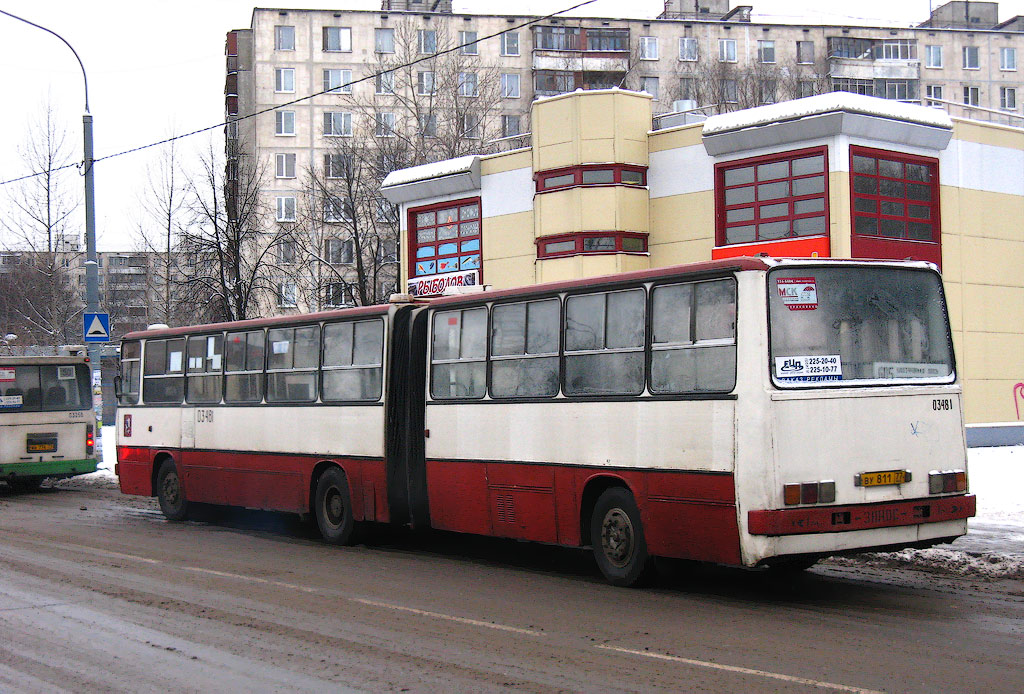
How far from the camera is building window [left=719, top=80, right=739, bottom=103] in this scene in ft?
218

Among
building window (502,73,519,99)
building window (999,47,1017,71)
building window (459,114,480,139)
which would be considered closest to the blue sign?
building window (459,114,480,139)

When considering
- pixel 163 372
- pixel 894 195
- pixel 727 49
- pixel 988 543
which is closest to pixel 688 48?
pixel 727 49

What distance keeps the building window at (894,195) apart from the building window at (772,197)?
0.81 m

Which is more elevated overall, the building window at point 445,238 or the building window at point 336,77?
the building window at point 336,77

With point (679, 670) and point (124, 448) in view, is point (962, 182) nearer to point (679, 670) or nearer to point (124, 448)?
point (124, 448)

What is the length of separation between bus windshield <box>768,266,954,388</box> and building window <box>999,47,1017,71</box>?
73.8m

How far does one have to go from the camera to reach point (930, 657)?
755cm

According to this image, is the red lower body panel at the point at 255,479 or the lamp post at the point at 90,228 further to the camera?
the lamp post at the point at 90,228

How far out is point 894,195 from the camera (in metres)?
26.5

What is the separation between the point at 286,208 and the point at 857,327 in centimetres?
6206

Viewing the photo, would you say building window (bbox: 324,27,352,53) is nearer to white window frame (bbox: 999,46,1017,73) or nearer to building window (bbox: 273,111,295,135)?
building window (bbox: 273,111,295,135)

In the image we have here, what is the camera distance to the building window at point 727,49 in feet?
241

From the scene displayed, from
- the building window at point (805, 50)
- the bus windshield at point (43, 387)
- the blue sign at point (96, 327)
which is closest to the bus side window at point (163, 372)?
the bus windshield at point (43, 387)

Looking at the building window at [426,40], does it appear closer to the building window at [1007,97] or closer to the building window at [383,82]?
the building window at [383,82]
